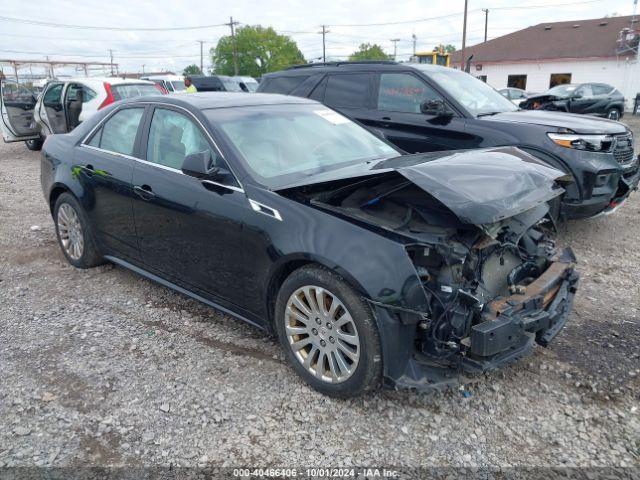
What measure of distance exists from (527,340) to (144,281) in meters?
3.37

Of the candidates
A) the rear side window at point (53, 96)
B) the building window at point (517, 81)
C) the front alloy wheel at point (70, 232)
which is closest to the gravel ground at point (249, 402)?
the front alloy wheel at point (70, 232)

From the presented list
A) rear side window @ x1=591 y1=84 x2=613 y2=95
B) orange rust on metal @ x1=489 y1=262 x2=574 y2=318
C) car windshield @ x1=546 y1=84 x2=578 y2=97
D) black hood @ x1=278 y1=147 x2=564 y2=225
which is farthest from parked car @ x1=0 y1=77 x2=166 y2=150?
rear side window @ x1=591 y1=84 x2=613 y2=95

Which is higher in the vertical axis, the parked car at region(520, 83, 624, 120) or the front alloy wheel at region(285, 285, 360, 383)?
the parked car at region(520, 83, 624, 120)

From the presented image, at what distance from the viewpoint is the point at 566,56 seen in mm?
36188

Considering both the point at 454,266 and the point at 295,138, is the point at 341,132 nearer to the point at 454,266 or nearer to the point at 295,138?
the point at 295,138

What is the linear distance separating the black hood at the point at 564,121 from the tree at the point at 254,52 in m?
79.8

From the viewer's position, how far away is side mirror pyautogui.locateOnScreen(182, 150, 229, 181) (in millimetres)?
3250

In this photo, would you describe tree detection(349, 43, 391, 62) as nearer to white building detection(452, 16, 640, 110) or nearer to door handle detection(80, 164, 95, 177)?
white building detection(452, 16, 640, 110)

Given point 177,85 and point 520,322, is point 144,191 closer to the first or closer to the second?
point 520,322

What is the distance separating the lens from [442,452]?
2605 mm

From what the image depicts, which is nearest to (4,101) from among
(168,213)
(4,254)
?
(4,254)

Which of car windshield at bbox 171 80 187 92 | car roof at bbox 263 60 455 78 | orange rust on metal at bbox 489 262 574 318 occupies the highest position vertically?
car windshield at bbox 171 80 187 92

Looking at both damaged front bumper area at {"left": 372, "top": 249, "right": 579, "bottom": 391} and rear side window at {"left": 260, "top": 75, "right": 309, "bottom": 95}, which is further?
rear side window at {"left": 260, "top": 75, "right": 309, "bottom": 95}

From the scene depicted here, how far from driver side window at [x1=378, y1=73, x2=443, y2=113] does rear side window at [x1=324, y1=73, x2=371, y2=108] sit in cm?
24
